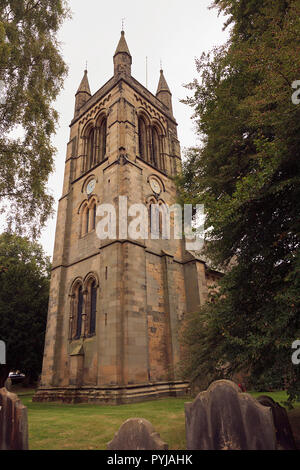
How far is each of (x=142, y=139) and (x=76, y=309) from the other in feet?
44.3

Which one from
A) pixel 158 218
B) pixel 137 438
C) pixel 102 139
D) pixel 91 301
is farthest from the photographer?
pixel 102 139

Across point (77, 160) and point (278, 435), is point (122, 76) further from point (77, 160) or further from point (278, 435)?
point (278, 435)

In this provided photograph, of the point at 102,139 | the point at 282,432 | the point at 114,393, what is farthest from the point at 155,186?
the point at 282,432

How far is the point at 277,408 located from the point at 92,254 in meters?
12.9

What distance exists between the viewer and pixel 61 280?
683 inches

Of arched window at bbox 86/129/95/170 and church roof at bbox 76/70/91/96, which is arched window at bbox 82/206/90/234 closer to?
arched window at bbox 86/129/95/170

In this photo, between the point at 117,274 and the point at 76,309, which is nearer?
the point at 117,274

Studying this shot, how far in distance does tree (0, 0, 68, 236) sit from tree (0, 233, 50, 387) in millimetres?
11979

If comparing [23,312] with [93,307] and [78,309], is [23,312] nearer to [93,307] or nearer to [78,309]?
[78,309]

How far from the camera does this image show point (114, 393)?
37.5 feet

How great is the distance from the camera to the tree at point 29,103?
10680mm

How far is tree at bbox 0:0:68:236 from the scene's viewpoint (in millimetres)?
10680

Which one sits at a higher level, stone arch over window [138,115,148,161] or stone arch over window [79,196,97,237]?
stone arch over window [138,115,148,161]

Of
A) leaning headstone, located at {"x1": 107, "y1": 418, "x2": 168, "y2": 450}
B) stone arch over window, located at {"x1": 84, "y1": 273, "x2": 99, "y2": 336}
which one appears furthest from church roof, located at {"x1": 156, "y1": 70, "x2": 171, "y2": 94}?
leaning headstone, located at {"x1": 107, "y1": 418, "x2": 168, "y2": 450}
